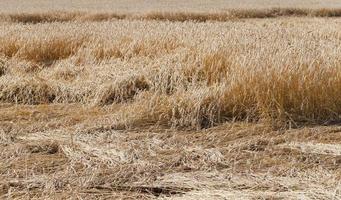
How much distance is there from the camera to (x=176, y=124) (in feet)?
13.7

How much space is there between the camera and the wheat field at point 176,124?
2965mm

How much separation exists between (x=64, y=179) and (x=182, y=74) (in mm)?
2566

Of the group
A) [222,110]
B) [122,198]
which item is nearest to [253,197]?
[122,198]

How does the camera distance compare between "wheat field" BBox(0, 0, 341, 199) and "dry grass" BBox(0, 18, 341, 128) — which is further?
"dry grass" BBox(0, 18, 341, 128)

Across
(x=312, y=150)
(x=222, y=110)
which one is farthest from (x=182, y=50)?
(x=312, y=150)

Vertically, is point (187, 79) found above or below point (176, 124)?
above

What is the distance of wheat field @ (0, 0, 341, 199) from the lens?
296cm

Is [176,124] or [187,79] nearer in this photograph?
[176,124]

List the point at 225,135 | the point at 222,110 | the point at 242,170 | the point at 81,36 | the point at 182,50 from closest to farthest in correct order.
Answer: the point at 242,170
the point at 225,135
the point at 222,110
the point at 182,50
the point at 81,36

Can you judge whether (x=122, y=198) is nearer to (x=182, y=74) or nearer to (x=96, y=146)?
(x=96, y=146)

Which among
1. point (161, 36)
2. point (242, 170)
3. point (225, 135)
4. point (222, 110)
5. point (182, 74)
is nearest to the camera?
point (242, 170)

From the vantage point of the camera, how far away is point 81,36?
841 cm

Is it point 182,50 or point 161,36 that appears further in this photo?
point 161,36

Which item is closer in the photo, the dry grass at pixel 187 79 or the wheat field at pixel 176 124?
the wheat field at pixel 176 124
